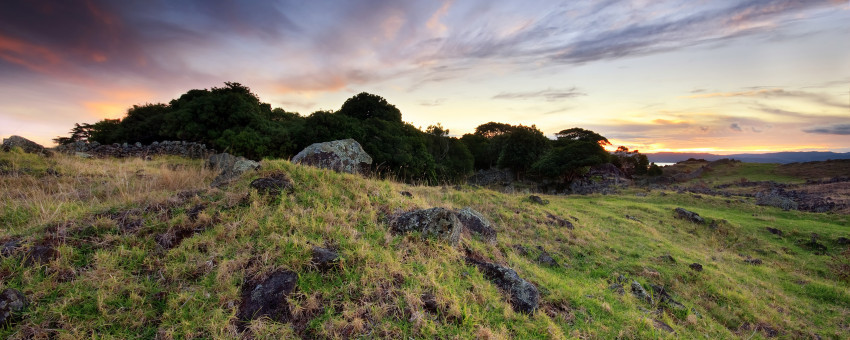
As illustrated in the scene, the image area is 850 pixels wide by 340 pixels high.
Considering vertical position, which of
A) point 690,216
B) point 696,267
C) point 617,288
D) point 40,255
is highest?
point 40,255

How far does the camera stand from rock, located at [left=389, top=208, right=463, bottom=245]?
540cm

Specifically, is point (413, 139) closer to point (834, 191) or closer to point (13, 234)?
point (13, 234)

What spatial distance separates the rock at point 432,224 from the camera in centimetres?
540

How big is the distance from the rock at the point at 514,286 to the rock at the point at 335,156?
7811 mm

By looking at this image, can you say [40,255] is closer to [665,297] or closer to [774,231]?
[665,297]

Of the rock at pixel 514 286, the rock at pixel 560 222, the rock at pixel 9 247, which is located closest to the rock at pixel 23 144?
the rock at pixel 9 247

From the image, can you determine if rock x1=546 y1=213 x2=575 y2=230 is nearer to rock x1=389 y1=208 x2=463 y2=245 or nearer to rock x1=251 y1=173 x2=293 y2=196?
rock x1=389 y1=208 x2=463 y2=245

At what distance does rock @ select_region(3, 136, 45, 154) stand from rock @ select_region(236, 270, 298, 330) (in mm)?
14541

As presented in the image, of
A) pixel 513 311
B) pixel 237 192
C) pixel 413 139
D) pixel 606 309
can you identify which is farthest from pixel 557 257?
pixel 413 139

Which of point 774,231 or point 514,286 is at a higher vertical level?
point 514,286

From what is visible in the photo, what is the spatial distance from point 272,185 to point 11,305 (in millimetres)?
3241

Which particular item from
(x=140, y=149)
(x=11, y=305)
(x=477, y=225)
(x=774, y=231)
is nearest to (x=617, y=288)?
(x=477, y=225)

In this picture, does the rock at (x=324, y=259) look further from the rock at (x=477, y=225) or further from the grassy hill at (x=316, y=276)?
the rock at (x=477, y=225)

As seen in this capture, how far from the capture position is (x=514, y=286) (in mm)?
4605
